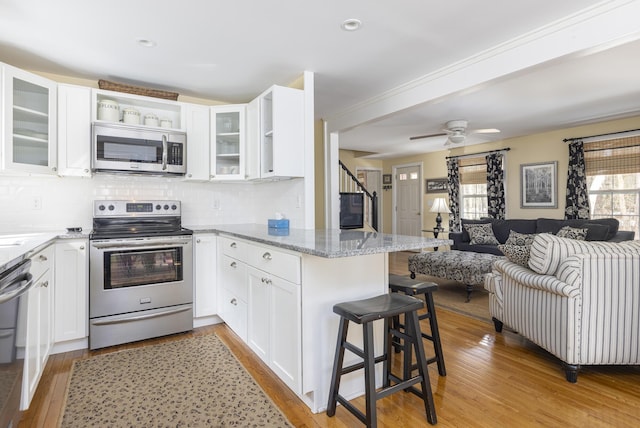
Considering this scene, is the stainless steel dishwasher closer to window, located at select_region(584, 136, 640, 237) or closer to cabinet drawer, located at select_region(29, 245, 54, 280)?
cabinet drawer, located at select_region(29, 245, 54, 280)

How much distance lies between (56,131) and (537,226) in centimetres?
631

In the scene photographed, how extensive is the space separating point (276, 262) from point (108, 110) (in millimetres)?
2284

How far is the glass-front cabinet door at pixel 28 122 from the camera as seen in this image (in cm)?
258

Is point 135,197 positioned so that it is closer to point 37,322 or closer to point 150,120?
point 150,120

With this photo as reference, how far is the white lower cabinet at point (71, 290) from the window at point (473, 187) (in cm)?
680

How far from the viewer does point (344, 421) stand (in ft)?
6.04

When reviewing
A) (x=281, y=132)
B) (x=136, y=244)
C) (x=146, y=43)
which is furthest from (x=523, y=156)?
(x=136, y=244)

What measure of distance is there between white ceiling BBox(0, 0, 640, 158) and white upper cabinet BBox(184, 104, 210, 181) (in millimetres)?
285

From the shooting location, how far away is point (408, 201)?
879 centimetres

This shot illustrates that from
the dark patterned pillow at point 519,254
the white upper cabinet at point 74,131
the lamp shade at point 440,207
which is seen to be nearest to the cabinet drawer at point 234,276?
the white upper cabinet at point 74,131

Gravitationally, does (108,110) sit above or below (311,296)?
above

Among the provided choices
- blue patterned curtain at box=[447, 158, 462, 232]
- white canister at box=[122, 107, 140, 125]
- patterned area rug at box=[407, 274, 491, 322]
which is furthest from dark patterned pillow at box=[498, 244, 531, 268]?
blue patterned curtain at box=[447, 158, 462, 232]

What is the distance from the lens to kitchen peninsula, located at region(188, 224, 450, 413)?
190 centimetres

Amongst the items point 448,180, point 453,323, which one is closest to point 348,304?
point 453,323
